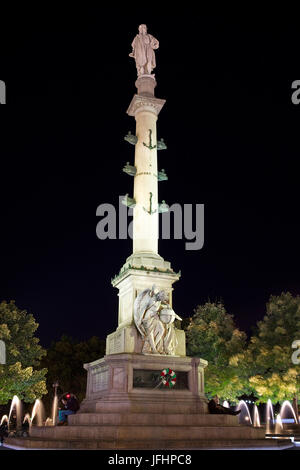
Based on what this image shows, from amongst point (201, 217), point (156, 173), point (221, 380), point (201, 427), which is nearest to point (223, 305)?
point (221, 380)

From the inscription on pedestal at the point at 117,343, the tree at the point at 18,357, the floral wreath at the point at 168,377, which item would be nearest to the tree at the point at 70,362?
the tree at the point at 18,357

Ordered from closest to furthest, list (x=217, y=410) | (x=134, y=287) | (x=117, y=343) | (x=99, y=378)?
(x=217, y=410) → (x=99, y=378) → (x=117, y=343) → (x=134, y=287)

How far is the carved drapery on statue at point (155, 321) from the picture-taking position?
894 inches

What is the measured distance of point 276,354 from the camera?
3472 centimetres

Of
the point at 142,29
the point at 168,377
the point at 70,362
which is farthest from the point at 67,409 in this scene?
the point at 70,362

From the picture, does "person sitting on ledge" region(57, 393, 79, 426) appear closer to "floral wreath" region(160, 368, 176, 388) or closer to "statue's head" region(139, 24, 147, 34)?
"floral wreath" region(160, 368, 176, 388)

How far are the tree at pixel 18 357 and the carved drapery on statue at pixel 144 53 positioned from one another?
20915mm

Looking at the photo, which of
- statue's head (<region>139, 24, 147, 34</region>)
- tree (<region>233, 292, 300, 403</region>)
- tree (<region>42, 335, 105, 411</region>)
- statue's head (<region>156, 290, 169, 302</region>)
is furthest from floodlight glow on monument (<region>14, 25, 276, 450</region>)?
tree (<region>42, 335, 105, 411</region>)

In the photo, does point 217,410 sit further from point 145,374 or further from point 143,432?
point 143,432

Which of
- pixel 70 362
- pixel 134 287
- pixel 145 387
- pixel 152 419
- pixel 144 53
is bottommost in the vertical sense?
pixel 152 419

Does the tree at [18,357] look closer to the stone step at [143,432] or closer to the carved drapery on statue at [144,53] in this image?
the stone step at [143,432]

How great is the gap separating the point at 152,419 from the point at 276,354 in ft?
61.8

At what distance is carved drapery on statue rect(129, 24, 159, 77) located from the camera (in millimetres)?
29936

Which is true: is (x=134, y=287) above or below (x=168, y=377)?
above
